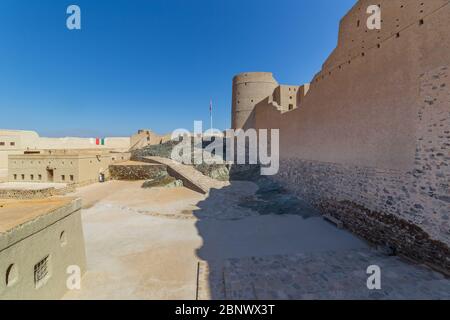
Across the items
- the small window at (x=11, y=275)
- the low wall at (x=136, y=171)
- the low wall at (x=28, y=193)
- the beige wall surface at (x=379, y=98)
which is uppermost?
the beige wall surface at (x=379, y=98)

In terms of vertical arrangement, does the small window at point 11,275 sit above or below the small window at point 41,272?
above

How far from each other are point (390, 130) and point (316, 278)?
183 inches

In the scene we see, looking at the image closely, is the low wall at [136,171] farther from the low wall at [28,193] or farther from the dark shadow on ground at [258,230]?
the dark shadow on ground at [258,230]

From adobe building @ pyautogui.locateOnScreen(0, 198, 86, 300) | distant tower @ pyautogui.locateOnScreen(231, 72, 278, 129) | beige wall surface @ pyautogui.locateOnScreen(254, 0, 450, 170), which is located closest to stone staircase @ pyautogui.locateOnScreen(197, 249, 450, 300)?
beige wall surface @ pyautogui.locateOnScreen(254, 0, 450, 170)

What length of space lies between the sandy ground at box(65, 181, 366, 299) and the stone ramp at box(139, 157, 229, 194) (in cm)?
307

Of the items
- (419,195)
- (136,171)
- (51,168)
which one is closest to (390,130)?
(419,195)

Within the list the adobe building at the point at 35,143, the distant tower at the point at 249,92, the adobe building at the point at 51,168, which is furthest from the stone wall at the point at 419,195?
the adobe building at the point at 35,143

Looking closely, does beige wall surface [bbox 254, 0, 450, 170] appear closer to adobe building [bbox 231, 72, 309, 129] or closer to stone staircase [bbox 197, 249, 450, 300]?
stone staircase [bbox 197, 249, 450, 300]

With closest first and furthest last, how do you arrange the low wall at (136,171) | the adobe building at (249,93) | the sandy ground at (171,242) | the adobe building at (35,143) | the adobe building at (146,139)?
the sandy ground at (171,242)
the low wall at (136,171)
the adobe building at (249,93)
the adobe building at (35,143)
the adobe building at (146,139)

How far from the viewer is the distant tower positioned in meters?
Answer: 24.2

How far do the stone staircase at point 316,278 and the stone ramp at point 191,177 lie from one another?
9136 mm

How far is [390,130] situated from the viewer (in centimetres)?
632

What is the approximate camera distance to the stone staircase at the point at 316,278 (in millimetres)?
4191

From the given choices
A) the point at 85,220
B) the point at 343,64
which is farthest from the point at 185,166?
the point at 343,64
